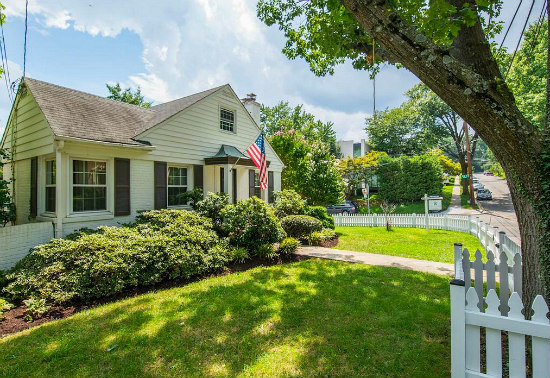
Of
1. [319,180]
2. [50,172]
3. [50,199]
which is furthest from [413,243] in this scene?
[50,172]

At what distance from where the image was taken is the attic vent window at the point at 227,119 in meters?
11.6

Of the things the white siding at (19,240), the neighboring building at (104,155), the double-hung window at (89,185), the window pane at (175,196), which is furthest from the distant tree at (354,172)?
the white siding at (19,240)

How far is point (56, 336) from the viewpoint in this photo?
3.78 meters

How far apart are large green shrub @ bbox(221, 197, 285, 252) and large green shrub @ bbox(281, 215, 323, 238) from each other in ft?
6.49

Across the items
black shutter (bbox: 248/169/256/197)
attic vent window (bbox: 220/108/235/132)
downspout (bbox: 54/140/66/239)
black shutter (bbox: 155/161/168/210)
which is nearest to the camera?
downspout (bbox: 54/140/66/239)

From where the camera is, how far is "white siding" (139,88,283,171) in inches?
366

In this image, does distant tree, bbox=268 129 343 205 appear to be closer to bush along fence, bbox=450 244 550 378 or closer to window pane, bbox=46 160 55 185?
window pane, bbox=46 160 55 185

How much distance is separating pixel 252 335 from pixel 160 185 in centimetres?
696

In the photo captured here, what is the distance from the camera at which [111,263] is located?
17.1ft

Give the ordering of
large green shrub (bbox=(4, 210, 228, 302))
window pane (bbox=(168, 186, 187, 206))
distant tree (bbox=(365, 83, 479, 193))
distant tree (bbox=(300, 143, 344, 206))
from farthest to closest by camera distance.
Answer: distant tree (bbox=(365, 83, 479, 193)) < distant tree (bbox=(300, 143, 344, 206)) < window pane (bbox=(168, 186, 187, 206)) < large green shrub (bbox=(4, 210, 228, 302))

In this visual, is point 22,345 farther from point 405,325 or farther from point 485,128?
point 485,128

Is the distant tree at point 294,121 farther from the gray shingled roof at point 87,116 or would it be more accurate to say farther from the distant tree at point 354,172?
the gray shingled roof at point 87,116

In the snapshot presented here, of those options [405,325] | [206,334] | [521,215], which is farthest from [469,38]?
[206,334]

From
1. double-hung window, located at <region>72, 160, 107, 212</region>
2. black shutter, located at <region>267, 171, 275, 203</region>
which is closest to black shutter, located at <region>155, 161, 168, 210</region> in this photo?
double-hung window, located at <region>72, 160, 107, 212</region>
